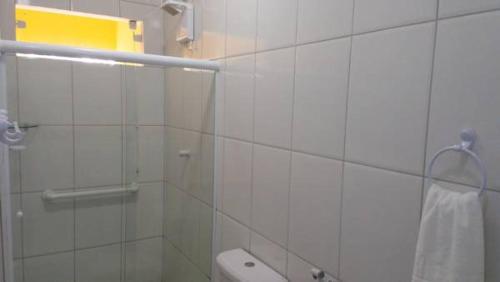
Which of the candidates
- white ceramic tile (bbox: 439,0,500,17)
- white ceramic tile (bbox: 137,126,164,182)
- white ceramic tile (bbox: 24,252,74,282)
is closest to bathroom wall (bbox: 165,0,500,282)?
white ceramic tile (bbox: 439,0,500,17)

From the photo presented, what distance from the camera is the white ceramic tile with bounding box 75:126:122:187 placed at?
1.78m

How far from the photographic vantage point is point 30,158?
1586mm

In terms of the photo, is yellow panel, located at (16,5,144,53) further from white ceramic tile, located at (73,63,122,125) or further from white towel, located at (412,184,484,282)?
white towel, located at (412,184,484,282)

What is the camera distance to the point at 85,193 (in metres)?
1.85

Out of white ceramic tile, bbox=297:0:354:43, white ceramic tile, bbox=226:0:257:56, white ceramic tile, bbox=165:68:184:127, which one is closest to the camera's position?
white ceramic tile, bbox=297:0:354:43

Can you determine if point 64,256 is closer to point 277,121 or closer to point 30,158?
point 30,158

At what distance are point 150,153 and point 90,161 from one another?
0.32 meters

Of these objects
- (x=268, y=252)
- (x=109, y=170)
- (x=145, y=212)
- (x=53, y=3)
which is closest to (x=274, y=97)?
(x=268, y=252)

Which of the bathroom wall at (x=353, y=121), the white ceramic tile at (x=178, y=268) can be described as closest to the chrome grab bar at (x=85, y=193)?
the white ceramic tile at (x=178, y=268)

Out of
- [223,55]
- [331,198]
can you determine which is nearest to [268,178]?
[331,198]

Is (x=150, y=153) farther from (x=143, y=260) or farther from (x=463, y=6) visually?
(x=463, y=6)

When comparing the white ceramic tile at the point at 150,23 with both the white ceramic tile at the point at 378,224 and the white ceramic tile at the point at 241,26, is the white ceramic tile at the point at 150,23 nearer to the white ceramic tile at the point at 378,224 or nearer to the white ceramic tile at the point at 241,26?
the white ceramic tile at the point at 241,26

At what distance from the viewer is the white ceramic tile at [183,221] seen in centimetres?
184

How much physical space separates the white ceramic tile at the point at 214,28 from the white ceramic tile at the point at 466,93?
1027mm
